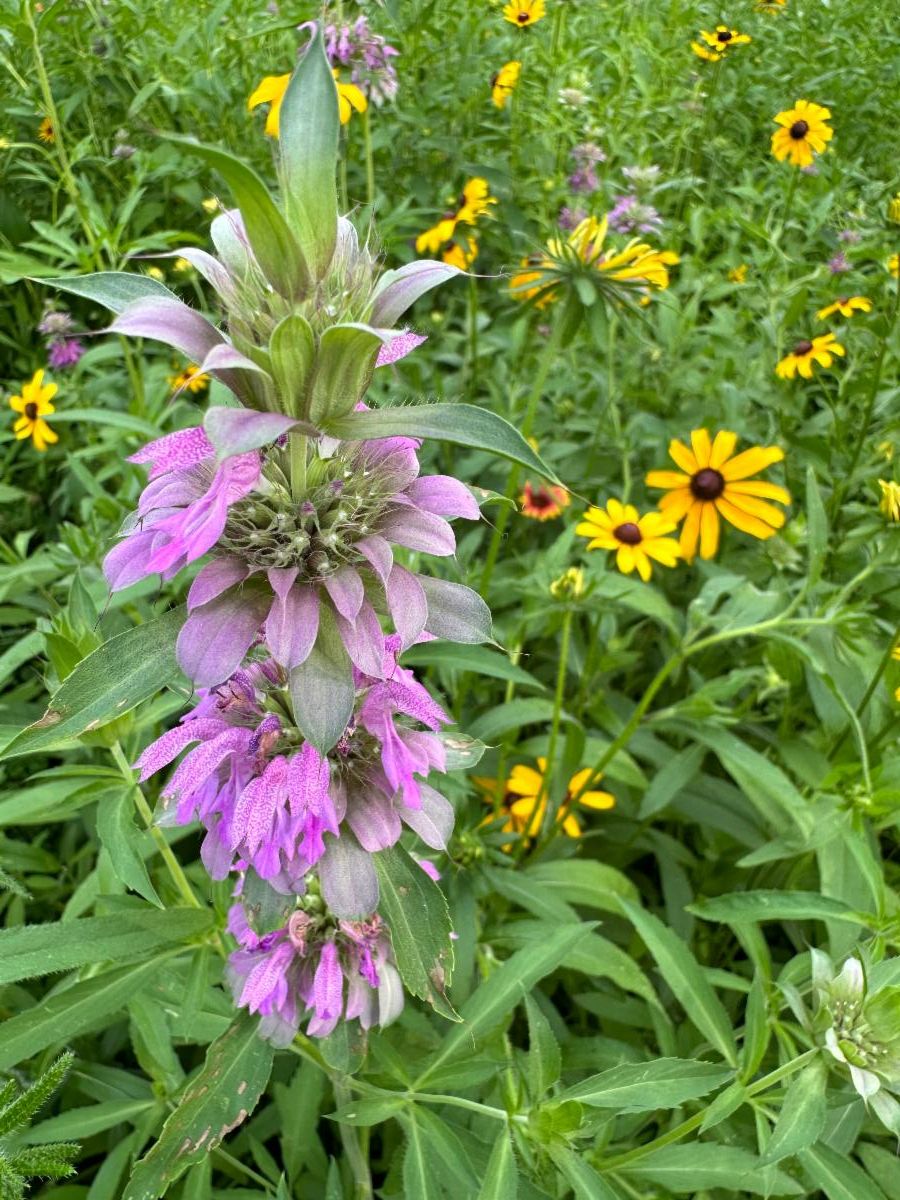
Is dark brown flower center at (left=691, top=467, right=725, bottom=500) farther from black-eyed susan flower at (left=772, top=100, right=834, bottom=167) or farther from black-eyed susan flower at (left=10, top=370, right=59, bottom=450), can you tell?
black-eyed susan flower at (left=10, top=370, right=59, bottom=450)

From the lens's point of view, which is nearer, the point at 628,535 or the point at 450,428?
the point at 450,428

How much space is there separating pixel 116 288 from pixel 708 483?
5.26 ft

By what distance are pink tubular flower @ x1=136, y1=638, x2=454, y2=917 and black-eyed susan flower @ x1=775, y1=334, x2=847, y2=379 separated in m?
2.00

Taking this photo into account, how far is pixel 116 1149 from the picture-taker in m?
1.45

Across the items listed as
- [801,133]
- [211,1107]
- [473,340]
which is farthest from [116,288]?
[801,133]

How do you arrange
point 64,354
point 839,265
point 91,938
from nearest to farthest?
1. point 91,938
2. point 839,265
3. point 64,354

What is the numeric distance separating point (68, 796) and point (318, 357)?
2.84ft

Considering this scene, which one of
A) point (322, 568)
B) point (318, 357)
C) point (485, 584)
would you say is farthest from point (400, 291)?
point (485, 584)

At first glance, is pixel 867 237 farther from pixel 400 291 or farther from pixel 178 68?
pixel 400 291

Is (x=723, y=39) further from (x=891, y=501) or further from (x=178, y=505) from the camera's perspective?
(x=178, y=505)

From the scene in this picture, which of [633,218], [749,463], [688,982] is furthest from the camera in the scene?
[633,218]

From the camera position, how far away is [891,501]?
1.79 meters

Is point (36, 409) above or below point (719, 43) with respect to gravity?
below

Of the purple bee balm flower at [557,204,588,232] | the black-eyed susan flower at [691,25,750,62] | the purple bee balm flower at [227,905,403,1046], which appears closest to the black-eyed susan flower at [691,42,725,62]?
the black-eyed susan flower at [691,25,750,62]
